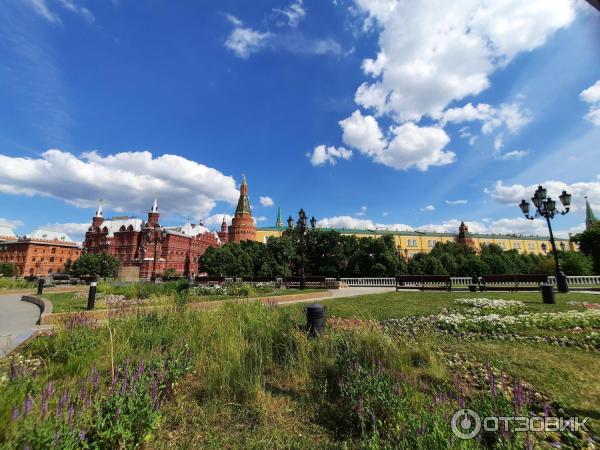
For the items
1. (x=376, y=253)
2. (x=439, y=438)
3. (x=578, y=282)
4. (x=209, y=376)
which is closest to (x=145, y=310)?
(x=209, y=376)

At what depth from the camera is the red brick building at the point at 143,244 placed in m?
68.2

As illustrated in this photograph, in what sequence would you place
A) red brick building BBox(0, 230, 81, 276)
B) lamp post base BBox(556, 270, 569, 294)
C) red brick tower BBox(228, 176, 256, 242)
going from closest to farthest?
lamp post base BBox(556, 270, 569, 294), red brick building BBox(0, 230, 81, 276), red brick tower BBox(228, 176, 256, 242)

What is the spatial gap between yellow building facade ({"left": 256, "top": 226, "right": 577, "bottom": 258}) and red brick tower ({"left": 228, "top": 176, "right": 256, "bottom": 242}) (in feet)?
45.2

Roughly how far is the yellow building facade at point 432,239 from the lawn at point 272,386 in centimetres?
9727

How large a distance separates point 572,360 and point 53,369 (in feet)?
25.6

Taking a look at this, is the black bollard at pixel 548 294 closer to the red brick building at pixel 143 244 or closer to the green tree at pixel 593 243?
the green tree at pixel 593 243

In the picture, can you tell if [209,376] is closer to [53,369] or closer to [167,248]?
[53,369]

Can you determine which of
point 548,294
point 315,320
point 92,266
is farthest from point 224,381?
point 92,266

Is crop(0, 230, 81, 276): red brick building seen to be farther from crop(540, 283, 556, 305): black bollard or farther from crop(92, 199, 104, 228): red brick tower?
crop(540, 283, 556, 305): black bollard

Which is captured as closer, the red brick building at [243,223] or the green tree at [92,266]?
the green tree at [92,266]

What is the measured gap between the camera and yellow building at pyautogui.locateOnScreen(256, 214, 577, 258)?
105375 millimetres

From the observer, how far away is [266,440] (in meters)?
2.70

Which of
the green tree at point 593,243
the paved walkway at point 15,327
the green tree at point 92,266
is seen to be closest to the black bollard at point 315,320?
the paved walkway at point 15,327

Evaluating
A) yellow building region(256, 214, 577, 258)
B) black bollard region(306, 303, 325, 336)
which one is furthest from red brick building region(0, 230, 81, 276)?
black bollard region(306, 303, 325, 336)
